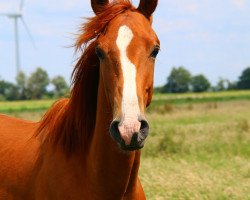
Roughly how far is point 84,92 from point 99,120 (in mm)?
322

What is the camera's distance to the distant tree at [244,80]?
10156 centimetres

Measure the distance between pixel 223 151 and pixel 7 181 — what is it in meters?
9.67

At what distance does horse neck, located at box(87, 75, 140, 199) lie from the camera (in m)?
4.02

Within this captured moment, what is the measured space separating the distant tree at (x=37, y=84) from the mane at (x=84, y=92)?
3237 inches

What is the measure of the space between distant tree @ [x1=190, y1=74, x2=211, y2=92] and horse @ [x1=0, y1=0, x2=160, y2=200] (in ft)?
333

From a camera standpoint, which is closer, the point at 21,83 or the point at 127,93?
the point at 127,93

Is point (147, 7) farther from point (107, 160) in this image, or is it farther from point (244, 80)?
point (244, 80)

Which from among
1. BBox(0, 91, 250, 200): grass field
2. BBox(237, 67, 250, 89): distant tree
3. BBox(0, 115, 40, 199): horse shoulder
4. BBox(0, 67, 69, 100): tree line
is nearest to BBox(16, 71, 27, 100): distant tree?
BBox(0, 67, 69, 100): tree line

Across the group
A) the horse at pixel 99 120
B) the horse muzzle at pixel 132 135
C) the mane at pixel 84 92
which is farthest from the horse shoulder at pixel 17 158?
the horse muzzle at pixel 132 135

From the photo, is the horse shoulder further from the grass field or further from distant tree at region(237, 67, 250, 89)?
distant tree at region(237, 67, 250, 89)

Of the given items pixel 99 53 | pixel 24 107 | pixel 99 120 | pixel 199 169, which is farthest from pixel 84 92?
pixel 24 107

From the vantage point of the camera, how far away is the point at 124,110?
3.48 metres

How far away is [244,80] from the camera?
10362cm

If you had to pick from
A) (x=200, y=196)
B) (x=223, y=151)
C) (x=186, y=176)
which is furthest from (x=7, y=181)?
(x=223, y=151)
